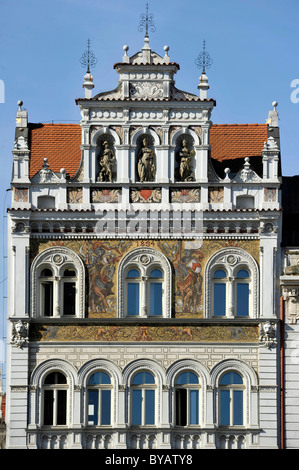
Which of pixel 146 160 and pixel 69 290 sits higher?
pixel 146 160

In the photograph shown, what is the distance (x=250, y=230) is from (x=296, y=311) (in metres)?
3.20

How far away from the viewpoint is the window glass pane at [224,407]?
63.3m

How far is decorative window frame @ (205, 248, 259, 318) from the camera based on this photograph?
63844 millimetres

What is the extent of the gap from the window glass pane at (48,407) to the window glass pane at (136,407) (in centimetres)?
279

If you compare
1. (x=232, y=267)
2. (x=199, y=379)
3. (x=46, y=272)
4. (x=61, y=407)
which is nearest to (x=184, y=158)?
(x=232, y=267)

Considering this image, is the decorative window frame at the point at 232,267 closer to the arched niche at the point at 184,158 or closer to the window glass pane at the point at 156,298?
the window glass pane at the point at 156,298

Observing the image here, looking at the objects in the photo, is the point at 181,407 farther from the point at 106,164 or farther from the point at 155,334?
the point at 106,164

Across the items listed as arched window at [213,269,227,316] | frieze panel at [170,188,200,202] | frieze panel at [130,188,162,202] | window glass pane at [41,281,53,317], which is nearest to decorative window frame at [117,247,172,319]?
arched window at [213,269,227,316]

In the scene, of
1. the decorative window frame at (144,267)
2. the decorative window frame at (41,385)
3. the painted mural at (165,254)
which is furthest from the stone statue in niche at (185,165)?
the decorative window frame at (41,385)

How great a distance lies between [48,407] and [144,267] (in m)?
5.80

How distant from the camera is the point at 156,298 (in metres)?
64.0

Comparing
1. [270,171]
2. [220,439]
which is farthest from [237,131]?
[220,439]

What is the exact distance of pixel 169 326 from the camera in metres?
63.6
